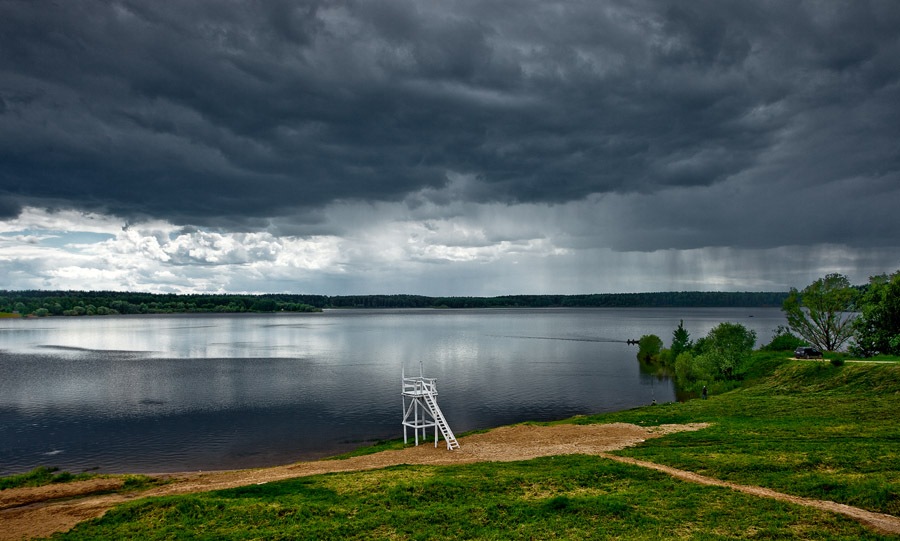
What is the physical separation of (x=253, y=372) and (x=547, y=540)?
94604mm

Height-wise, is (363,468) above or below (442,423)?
below

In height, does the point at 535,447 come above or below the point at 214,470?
above

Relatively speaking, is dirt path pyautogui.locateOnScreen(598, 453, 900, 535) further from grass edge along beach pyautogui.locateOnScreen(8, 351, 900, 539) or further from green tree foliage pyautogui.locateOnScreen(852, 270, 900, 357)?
green tree foliage pyautogui.locateOnScreen(852, 270, 900, 357)

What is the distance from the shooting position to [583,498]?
23.7 meters

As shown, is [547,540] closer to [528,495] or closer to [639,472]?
[528,495]

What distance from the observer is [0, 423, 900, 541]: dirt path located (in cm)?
2642

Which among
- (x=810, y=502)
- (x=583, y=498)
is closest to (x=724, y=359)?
(x=810, y=502)

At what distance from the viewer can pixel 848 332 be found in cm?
8606

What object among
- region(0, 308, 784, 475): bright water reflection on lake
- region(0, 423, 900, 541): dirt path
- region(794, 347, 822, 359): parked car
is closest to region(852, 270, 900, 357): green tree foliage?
region(794, 347, 822, 359): parked car

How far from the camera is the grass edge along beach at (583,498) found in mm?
20500

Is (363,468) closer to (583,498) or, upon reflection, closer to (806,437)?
(583,498)

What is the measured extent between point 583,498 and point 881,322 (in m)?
72.9

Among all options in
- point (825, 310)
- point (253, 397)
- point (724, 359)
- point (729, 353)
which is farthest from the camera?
point (825, 310)

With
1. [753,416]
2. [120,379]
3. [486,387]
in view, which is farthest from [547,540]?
[120,379]
